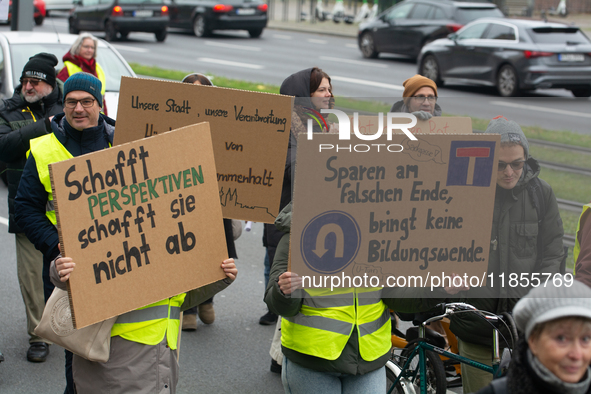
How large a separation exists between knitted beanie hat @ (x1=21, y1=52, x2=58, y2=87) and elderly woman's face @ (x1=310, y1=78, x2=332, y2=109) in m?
2.02

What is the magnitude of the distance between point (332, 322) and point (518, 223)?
985 mm

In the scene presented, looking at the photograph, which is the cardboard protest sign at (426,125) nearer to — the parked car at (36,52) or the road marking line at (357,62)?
the parked car at (36,52)

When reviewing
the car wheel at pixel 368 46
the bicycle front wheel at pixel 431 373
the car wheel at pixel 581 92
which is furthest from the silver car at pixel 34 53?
the car wheel at pixel 368 46

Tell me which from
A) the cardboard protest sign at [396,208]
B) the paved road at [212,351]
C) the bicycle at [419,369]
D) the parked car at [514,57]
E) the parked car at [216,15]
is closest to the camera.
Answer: the cardboard protest sign at [396,208]

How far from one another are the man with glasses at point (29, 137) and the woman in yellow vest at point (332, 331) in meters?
2.44

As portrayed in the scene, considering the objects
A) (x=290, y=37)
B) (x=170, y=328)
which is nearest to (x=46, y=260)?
(x=170, y=328)

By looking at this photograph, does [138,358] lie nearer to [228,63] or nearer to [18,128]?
[18,128]

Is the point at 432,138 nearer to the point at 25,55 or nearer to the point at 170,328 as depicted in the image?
the point at 170,328

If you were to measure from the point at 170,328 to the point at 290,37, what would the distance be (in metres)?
24.1

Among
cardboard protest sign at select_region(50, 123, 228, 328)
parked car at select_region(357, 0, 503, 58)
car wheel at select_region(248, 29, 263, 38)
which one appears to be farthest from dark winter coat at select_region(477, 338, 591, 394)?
car wheel at select_region(248, 29, 263, 38)

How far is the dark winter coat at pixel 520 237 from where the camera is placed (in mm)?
3262

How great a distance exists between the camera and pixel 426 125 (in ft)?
11.3

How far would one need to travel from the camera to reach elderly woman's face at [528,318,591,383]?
1.98m

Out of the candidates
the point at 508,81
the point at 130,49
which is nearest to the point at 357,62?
the point at 508,81
